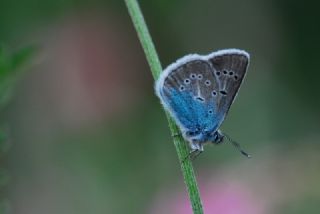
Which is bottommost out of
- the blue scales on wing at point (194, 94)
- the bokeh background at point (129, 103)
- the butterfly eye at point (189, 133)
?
the bokeh background at point (129, 103)

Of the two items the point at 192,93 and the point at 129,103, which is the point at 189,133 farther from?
the point at 129,103

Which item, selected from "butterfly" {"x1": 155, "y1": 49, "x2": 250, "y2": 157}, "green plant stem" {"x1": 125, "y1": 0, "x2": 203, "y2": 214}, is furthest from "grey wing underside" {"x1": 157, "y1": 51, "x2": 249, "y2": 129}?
"green plant stem" {"x1": 125, "y1": 0, "x2": 203, "y2": 214}

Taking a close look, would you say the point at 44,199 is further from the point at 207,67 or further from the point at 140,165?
the point at 207,67

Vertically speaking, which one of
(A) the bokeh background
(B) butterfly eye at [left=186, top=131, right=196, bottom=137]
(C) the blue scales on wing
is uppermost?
(C) the blue scales on wing

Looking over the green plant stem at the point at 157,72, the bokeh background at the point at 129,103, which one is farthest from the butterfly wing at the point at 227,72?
the bokeh background at the point at 129,103

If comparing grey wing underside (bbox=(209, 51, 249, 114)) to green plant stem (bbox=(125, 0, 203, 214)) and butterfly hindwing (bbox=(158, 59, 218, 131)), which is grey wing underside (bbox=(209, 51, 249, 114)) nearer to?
butterfly hindwing (bbox=(158, 59, 218, 131))

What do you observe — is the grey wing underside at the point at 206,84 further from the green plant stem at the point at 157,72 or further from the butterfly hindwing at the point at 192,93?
the green plant stem at the point at 157,72
